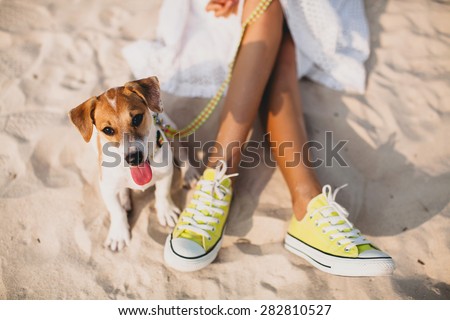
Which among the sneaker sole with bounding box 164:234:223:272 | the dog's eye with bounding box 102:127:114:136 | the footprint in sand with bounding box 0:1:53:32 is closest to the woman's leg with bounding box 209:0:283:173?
the sneaker sole with bounding box 164:234:223:272

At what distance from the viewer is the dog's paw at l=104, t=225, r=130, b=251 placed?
2.64 meters

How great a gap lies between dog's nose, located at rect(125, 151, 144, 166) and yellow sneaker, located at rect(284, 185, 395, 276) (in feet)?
3.86

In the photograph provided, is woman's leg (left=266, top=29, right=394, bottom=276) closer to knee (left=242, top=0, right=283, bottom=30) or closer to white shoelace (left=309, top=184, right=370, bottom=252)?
white shoelace (left=309, top=184, right=370, bottom=252)

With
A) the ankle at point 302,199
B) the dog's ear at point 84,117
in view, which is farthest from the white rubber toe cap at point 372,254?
the dog's ear at point 84,117

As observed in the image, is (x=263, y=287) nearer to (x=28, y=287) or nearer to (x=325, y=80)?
(x=28, y=287)

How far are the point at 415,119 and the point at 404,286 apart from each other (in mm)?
1465

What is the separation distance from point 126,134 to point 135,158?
0.14 m

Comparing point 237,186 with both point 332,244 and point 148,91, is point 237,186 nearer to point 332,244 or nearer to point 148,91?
point 332,244

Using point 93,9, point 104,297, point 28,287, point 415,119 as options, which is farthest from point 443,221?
point 93,9

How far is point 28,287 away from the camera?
249cm

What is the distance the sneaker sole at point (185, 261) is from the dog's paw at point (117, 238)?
331 mm

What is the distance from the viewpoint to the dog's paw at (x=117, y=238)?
2.64 m

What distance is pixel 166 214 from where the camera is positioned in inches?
109

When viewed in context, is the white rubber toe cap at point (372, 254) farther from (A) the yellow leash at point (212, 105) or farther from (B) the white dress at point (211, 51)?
(B) the white dress at point (211, 51)
